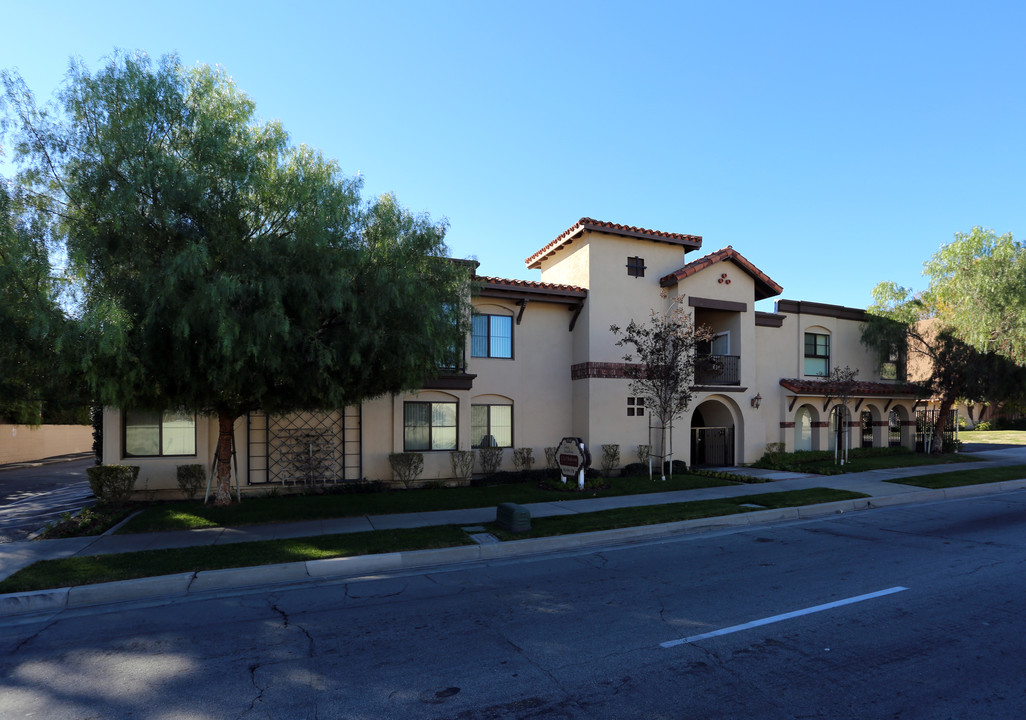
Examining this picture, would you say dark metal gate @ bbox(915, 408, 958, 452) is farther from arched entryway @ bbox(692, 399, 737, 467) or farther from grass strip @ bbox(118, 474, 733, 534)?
grass strip @ bbox(118, 474, 733, 534)

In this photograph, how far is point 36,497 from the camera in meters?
16.3

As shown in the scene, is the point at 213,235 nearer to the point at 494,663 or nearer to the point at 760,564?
the point at 494,663

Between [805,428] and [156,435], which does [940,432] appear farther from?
[156,435]

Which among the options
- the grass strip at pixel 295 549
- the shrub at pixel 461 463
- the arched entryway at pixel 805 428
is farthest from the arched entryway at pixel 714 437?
the grass strip at pixel 295 549

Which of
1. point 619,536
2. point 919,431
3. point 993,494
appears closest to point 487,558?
point 619,536

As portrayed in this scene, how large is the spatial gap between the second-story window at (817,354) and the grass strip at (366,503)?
30.3ft

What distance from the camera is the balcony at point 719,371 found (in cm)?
2103

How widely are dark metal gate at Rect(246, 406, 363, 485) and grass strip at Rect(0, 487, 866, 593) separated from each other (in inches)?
228

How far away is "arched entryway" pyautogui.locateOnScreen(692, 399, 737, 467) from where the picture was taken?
21766mm

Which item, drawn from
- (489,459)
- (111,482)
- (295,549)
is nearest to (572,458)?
(489,459)

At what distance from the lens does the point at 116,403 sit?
9.62m

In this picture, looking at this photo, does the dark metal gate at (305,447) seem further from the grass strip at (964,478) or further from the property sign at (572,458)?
the grass strip at (964,478)

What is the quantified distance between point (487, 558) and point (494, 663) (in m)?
4.31

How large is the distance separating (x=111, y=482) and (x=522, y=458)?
10.7 meters
